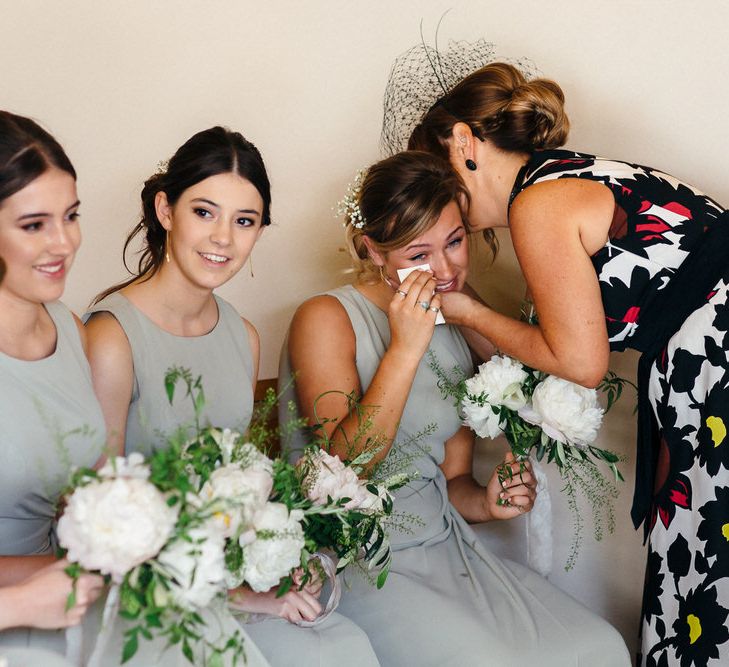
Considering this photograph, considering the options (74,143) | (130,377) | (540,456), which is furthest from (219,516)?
(74,143)

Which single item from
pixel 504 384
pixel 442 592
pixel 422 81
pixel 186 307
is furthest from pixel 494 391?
pixel 422 81

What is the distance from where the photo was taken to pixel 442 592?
7.41ft

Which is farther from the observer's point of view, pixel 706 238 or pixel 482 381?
pixel 482 381

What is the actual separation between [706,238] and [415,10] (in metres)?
1.52

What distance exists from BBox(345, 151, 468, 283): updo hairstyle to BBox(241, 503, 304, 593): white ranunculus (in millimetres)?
984

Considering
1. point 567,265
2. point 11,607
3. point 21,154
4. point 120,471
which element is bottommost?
point 11,607

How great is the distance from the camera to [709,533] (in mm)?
2078

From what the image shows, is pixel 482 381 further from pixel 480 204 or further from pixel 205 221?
pixel 205 221

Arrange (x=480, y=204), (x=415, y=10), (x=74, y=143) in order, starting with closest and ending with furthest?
(x=480, y=204), (x=74, y=143), (x=415, y=10)

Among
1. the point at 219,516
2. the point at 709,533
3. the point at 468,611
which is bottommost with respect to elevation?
the point at 468,611

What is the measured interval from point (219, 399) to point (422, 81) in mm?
1148

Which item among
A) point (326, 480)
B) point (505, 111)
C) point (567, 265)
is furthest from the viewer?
point (505, 111)

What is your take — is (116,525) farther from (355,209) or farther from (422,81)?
(422,81)

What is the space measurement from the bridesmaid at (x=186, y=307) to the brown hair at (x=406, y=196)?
30cm
